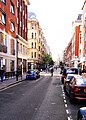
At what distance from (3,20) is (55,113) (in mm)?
25231

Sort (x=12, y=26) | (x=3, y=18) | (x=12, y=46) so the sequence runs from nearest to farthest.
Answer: (x=3, y=18) < (x=12, y=46) < (x=12, y=26)

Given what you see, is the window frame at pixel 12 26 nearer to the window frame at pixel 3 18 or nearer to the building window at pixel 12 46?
the building window at pixel 12 46

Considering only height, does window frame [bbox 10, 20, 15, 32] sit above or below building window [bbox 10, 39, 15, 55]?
above

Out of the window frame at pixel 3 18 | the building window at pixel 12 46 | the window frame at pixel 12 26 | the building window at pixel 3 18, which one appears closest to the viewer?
the building window at pixel 3 18

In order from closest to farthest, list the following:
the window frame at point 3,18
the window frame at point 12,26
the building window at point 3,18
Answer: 1. the building window at point 3,18
2. the window frame at point 3,18
3. the window frame at point 12,26

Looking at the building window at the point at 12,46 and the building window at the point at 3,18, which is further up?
the building window at the point at 3,18

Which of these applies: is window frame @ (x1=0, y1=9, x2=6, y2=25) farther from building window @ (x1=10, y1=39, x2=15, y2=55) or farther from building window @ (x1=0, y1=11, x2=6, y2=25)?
building window @ (x1=10, y1=39, x2=15, y2=55)

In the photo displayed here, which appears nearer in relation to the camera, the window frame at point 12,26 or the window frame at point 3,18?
the window frame at point 3,18

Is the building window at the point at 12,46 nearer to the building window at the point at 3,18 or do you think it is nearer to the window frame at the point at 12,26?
the window frame at the point at 12,26

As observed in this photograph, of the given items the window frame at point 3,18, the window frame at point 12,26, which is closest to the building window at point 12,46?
the window frame at point 12,26

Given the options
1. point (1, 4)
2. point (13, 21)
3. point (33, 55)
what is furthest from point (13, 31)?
point (33, 55)

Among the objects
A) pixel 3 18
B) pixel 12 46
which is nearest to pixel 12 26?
pixel 12 46

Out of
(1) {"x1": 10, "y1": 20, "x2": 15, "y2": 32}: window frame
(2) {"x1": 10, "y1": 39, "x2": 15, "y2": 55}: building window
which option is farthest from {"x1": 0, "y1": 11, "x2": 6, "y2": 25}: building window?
(2) {"x1": 10, "y1": 39, "x2": 15, "y2": 55}: building window

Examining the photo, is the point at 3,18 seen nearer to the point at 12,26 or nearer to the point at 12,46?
the point at 12,26
